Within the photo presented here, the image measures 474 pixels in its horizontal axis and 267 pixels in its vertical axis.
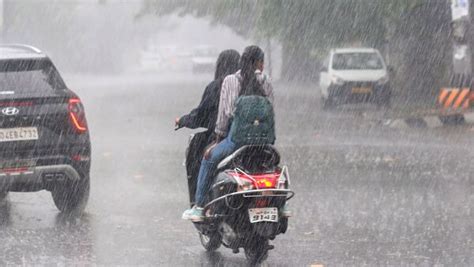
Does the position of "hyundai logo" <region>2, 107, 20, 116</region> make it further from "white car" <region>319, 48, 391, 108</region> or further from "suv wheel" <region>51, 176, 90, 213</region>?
"white car" <region>319, 48, 391, 108</region>

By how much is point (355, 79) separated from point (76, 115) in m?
18.7

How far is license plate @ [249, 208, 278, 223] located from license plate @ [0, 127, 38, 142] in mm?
3158

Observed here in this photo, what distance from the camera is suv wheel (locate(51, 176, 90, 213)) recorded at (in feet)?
35.3

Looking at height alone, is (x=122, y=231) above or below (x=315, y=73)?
above

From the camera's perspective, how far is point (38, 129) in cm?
1018

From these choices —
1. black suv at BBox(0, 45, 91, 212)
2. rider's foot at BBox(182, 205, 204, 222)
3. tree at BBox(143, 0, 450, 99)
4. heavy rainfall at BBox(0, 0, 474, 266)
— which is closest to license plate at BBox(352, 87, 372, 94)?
heavy rainfall at BBox(0, 0, 474, 266)

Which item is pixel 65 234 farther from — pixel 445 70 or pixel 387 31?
pixel 387 31

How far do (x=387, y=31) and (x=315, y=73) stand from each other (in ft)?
55.5

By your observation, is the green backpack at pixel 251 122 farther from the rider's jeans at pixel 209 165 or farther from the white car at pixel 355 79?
the white car at pixel 355 79

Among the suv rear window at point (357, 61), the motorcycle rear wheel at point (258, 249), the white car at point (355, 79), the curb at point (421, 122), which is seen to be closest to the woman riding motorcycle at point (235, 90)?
the motorcycle rear wheel at point (258, 249)

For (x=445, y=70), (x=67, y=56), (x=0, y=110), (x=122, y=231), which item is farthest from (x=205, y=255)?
(x=67, y=56)

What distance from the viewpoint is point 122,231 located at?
32.6ft

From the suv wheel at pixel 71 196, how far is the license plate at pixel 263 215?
327 centimetres

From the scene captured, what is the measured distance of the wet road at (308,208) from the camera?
8.78 metres
